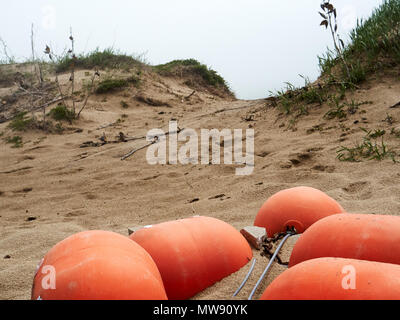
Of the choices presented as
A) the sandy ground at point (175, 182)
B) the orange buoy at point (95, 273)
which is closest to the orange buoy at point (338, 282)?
the orange buoy at point (95, 273)

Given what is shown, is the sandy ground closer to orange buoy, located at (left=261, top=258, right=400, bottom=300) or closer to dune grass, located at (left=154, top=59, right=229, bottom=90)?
orange buoy, located at (left=261, top=258, right=400, bottom=300)

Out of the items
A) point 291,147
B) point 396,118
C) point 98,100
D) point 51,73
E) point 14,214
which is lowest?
point 14,214

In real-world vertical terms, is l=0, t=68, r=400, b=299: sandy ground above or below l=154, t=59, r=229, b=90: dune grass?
below

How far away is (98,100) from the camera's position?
33.2ft

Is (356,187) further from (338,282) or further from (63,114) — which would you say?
(63,114)

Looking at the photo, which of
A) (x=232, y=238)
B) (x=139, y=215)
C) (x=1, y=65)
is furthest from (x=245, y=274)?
(x=1, y=65)

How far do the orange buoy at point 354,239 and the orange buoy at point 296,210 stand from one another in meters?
0.60

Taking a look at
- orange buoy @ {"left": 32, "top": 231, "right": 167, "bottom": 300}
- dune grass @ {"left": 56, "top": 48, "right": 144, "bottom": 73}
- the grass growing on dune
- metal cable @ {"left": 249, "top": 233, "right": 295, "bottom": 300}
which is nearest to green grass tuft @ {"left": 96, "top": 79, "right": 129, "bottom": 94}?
dune grass @ {"left": 56, "top": 48, "right": 144, "bottom": 73}

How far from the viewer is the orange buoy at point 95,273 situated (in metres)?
1.34

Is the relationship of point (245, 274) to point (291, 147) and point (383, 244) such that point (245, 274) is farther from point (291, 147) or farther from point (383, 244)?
point (291, 147)

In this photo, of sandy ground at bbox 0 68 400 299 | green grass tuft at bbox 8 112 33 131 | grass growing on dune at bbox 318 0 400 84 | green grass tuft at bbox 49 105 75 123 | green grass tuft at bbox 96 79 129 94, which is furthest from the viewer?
green grass tuft at bbox 96 79 129 94

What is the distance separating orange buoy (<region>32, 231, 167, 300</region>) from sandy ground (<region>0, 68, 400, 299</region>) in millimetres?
534

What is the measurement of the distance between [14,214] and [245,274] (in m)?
3.17

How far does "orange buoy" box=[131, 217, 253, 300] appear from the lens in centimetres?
191
